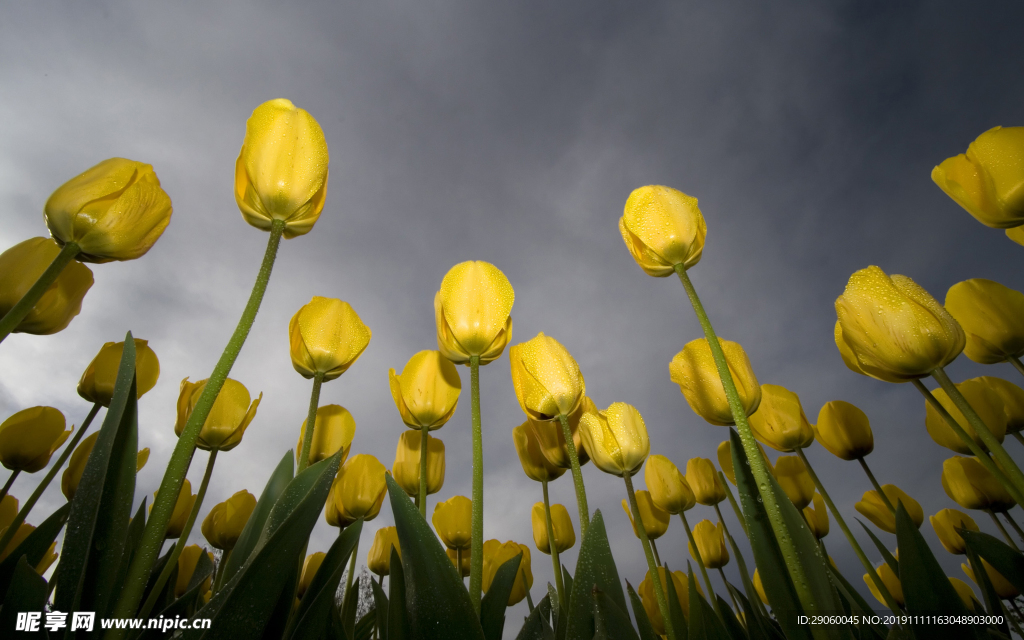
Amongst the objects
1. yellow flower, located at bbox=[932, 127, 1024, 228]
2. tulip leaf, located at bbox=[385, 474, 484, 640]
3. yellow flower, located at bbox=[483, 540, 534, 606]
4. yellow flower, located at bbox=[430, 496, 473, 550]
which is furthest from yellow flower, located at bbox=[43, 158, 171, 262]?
yellow flower, located at bbox=[932, 127, 1024, 228]

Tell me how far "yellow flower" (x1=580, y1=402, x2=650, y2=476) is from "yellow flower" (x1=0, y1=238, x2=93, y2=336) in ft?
5.58

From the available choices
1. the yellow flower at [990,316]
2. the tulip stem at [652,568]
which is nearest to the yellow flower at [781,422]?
the yellow flower at [990,316]

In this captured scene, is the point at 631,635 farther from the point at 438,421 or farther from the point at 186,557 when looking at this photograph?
the point at 186,557

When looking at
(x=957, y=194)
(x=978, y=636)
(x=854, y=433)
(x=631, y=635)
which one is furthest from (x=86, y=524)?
(x=854, y=433)

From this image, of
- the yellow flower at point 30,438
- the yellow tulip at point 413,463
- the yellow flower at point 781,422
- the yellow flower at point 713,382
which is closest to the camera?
the yellow flower at point 713,382

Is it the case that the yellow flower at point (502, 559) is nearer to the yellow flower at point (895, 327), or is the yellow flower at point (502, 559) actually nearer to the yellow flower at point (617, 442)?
the yellow flower at point (617, 442)

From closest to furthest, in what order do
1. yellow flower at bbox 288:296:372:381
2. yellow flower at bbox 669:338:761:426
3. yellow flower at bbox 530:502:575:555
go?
yellow flower at bbox 288:296:372:381, yellow flower at bbox 669:338:761:426, yellow flower at bbox 530:502:575:555

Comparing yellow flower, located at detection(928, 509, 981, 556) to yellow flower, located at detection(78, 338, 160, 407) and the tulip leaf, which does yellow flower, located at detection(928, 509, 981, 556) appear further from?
yellow flower, located at detection(78, 338, 160, 407)

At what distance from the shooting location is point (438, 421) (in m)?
1.61

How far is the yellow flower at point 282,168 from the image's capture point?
99cm

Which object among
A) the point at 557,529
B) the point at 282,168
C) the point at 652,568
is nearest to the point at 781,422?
the point at 652,568

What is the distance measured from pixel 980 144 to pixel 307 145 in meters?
2.00

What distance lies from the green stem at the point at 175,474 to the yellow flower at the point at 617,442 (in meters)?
1.14

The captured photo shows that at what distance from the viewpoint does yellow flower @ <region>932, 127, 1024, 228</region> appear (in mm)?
1330
